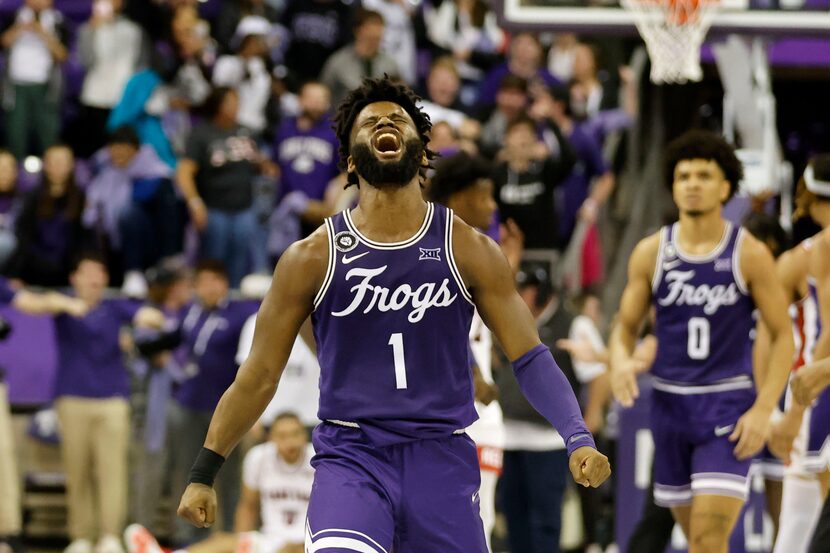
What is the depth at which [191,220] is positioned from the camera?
46.1 ft

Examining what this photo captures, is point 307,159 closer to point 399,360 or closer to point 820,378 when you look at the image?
point 820,378

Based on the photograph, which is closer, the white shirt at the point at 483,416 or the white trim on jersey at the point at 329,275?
the white trim on jersey at the point at 329,275

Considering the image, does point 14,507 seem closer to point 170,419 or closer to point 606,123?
point 170,419

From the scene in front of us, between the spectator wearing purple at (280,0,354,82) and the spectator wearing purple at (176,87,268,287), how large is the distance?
6.77 feet

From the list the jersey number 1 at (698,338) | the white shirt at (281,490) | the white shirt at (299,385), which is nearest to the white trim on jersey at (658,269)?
the jersey number 1 at (698,338)

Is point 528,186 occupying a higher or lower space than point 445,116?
lower

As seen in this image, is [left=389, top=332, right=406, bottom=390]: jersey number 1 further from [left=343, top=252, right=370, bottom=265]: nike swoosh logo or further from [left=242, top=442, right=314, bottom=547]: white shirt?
[left=242, top=442, right=314, bottom=547]: white shirt

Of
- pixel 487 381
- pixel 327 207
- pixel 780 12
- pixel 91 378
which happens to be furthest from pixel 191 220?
pixel 487 381

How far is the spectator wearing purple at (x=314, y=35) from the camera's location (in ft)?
51.9

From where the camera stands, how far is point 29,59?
14820 millimetres

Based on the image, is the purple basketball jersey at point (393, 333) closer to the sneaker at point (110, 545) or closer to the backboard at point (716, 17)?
the backboard at point (716, 17)

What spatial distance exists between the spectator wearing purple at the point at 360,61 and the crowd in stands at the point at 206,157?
0.02 metres

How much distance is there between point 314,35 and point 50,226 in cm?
381

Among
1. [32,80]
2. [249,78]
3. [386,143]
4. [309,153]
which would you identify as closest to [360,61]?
[249,78]
